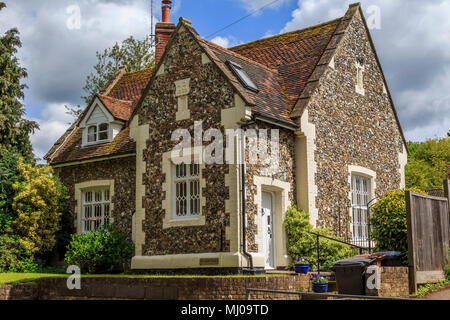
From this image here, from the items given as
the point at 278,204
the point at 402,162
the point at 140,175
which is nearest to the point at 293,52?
the point at 402,162

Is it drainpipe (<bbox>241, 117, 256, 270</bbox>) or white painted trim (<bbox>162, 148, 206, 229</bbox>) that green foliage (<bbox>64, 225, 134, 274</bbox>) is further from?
drainpipe (<bbox>241, 117, 256, 270</bbox>)

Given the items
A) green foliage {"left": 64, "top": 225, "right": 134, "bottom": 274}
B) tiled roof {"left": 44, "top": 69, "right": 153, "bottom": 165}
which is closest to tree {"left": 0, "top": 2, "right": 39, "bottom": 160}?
tiled roof {"left": 44, "top": 69, "right": 153, "bottom": 165}

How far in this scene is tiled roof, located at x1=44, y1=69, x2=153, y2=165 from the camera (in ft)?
64.2

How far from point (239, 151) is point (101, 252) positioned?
20.2 ft

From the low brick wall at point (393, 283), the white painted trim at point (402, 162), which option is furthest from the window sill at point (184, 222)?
the white painted trim at point (402, 162)

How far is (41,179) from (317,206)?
971 centimetres

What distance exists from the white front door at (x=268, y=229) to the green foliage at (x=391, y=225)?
9.74 feet

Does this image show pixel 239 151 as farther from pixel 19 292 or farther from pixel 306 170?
pixel 19 292

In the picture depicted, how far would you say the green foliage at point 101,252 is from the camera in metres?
17.7

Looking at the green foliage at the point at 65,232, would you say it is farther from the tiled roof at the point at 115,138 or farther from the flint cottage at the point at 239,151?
the tiled roof at the point at 115,138

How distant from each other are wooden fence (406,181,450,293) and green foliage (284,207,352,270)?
2.94 m

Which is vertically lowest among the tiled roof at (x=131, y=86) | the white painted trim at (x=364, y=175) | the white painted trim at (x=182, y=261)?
the white painted trim at (x=182, y=261)

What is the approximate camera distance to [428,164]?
44188 millimetres

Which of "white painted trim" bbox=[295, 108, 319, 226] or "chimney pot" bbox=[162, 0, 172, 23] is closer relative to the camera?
"white painted trim" bbox=[295, 108, 319, 226]
